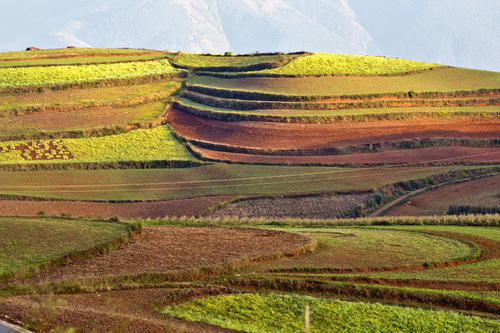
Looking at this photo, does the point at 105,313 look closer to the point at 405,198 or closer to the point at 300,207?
the point at 300,207

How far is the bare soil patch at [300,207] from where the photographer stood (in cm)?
4634

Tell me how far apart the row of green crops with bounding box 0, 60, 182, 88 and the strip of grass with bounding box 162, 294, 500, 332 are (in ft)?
212

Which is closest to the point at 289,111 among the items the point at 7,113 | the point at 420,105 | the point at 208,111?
the point at 208,111

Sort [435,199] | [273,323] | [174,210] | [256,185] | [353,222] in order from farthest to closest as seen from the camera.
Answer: [256,185], [435,199], [174,210], [353,222], [273,323]

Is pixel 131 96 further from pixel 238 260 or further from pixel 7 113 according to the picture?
pixel 238 260

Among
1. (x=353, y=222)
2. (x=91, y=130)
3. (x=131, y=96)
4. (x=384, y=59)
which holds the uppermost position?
(x=384, y=59)

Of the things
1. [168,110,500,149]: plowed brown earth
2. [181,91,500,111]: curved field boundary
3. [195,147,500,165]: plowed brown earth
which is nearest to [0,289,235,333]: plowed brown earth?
[195,147,500,165]: plowed brown earth

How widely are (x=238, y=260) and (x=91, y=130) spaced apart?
4593 centimetres

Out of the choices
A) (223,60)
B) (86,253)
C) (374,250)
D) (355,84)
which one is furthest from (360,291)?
(223,60)

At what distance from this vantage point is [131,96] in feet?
262

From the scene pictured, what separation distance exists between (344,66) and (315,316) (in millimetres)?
71006

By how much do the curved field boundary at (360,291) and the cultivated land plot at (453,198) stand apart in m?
23.8

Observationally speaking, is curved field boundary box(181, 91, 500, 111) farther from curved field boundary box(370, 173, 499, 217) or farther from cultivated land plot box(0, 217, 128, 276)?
cultivated land plot box(0, 217, 128, 276)

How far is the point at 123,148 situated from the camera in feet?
213
